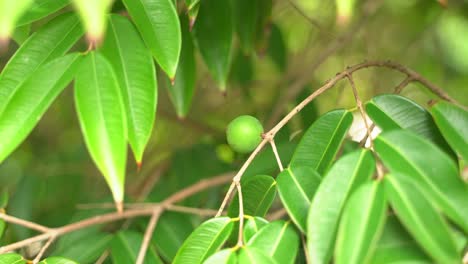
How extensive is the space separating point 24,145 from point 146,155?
1.83 feet

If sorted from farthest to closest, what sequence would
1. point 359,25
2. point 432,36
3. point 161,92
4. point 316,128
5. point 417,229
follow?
point 432,36 → point 161,92 → point 359,25 → point 316,128 → point 417,229

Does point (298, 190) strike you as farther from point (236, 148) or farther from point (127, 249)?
point (127, 249)

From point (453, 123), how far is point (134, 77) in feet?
1.35

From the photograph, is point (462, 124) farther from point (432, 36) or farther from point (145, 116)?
point (432, 36)

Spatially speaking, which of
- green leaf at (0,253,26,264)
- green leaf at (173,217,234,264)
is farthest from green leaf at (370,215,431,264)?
green leaf at (0,253,26,264)

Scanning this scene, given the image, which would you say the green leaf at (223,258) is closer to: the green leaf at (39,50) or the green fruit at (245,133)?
the green fruit at (245,133)

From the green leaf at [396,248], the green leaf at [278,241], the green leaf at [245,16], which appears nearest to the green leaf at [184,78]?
the green leaf at [245,16]

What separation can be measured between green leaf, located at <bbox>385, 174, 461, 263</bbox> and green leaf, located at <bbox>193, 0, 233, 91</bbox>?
0.57 m

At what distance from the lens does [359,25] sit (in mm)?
1697

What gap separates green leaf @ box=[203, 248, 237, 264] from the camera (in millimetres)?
694

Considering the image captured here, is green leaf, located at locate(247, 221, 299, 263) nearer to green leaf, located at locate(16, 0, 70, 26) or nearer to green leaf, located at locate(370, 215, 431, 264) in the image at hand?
green leaf, located at locate(370, 215, 431, 264)

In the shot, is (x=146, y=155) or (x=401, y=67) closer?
(x=401, y=67)

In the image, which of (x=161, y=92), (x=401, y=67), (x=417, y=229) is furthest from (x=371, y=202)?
(x=161, y=92)

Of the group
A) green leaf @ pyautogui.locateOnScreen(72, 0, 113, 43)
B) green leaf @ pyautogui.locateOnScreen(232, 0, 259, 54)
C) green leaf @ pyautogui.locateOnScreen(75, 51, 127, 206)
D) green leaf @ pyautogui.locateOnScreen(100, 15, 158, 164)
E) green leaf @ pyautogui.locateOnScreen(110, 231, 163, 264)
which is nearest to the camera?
green leaf @ pyautogui.locateOnScreen(72, 0, 113, 43)
